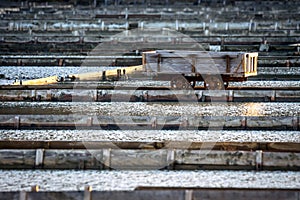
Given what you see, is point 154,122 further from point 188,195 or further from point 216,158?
point 188,195

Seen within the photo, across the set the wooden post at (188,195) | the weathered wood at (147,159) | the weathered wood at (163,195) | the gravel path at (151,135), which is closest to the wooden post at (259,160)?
the weathered wood at (147,159)

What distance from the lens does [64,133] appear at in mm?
14555

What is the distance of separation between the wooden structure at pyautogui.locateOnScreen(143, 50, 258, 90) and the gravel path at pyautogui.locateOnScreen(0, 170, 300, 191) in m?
7.58

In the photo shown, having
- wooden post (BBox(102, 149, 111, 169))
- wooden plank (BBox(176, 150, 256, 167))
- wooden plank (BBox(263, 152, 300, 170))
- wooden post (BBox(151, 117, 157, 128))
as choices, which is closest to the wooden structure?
wooden post (BBox(151, 117, 157, 128))

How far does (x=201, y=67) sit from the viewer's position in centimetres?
1930

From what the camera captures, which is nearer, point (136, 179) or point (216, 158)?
point (136, 179)

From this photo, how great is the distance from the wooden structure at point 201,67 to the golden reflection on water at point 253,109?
1624 millimetres

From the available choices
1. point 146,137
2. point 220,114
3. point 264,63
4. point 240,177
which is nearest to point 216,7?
point 264,63

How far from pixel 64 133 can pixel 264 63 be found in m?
11.5

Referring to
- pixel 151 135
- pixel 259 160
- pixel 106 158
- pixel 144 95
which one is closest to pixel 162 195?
pixel 106 158

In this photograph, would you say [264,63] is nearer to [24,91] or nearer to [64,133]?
[24,91]

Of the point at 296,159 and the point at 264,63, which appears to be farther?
the point at 264,63

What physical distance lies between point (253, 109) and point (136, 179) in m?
6.24

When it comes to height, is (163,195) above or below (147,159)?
below
